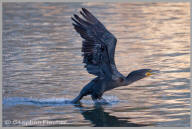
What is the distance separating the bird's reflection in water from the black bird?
361 mm

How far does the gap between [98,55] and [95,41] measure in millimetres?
284

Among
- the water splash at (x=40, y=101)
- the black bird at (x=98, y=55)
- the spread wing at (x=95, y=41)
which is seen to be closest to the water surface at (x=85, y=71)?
the water splash at (x=40, y=101)

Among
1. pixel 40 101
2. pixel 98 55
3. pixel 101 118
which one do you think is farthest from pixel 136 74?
pixel 40 101

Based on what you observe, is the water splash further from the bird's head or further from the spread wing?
the spread wing

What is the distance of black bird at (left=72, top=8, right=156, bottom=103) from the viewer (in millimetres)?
8680

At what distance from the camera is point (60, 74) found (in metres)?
11.1

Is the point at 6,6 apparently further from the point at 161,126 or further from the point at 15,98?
the point at 161,126

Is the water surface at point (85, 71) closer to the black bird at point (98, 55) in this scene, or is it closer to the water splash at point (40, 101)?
the water splash at point (40, 101)

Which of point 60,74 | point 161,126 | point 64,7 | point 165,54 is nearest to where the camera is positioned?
point 161,126

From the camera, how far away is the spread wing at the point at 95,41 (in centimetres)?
866

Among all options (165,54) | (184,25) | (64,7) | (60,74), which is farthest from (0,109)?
(64,7)

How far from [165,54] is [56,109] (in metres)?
5.16

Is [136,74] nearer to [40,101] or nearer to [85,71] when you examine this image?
[40,101]

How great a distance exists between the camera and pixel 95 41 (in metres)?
8.66
